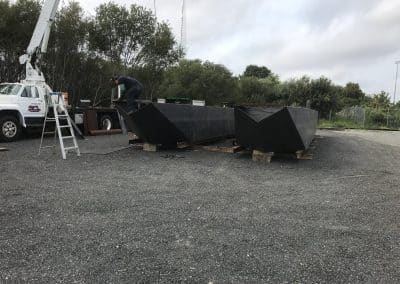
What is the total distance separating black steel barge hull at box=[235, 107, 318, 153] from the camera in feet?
28.6

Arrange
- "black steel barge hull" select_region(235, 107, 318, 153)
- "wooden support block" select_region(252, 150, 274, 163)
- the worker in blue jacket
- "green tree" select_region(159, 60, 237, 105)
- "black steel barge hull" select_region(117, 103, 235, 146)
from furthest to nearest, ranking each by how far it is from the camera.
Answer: "green tree" select_region(159, 60, 237, 105) < the worker in blue jacket < "black steel barge hull" select_region(117, 103, 235, 146) < "wooden support block" select_region(252, 150, 274, 163) < "black steel barge hull" select_region(235, 107, 318, 153)

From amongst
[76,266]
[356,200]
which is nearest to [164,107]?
[356,200]

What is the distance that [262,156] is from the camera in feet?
31.3

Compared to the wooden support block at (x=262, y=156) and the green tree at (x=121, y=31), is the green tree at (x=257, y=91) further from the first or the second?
the wooden support block at (x=262, y=156)

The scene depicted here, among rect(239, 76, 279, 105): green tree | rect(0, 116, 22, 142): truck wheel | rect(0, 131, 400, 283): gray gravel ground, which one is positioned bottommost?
rect(0, 131, 400, 283): gray gravel ground

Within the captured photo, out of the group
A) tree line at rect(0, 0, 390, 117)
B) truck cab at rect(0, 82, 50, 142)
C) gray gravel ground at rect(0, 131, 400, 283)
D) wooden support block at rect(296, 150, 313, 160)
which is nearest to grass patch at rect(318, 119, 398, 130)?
tree line at rect(0, 0, 390, 117)

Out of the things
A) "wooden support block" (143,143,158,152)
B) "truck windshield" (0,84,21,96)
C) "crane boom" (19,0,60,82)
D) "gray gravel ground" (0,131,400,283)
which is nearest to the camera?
"gray gravel ground" (0,131,400,283)

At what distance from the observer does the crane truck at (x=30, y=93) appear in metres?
12.6

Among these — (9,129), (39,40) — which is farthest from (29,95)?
(39,40)

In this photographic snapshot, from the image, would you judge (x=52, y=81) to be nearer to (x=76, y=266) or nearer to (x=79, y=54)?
(x=79, y=54)

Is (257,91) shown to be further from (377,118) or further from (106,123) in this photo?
(106,123)

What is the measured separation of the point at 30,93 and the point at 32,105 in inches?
16.6

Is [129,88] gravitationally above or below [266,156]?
above

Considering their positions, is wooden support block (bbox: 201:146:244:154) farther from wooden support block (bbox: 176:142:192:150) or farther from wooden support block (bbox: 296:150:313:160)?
wooden support block (bbox: 296:150:313:160)
